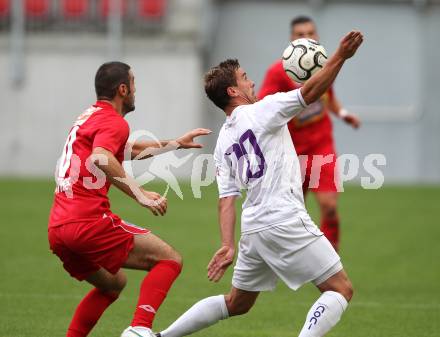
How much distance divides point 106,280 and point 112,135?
103 cm

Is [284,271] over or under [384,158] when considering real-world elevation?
over

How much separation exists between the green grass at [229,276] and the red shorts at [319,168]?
1.01m

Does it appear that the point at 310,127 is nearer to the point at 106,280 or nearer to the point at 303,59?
the point at 303,59

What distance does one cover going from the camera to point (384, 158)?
23844 mm

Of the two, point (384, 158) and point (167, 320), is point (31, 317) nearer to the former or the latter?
point (167, 320)

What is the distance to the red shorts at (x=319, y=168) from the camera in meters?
9.34

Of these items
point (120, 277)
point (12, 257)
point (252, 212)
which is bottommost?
point (12, 257)

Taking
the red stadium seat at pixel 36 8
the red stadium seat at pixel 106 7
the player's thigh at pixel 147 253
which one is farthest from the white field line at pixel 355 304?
the red stadium seat at pixel 36 8

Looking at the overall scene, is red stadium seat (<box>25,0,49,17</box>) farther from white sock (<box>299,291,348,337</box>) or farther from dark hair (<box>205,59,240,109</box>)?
white sock (<box>299,291,348,337</box>)

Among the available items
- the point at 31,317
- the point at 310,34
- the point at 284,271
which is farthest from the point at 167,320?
the point at 310,34

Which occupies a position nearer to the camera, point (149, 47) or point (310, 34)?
point (310, 34)

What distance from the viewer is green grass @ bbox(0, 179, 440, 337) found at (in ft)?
24.3

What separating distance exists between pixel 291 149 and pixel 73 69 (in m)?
17.2

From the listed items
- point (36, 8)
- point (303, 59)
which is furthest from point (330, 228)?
point (36, 8)
